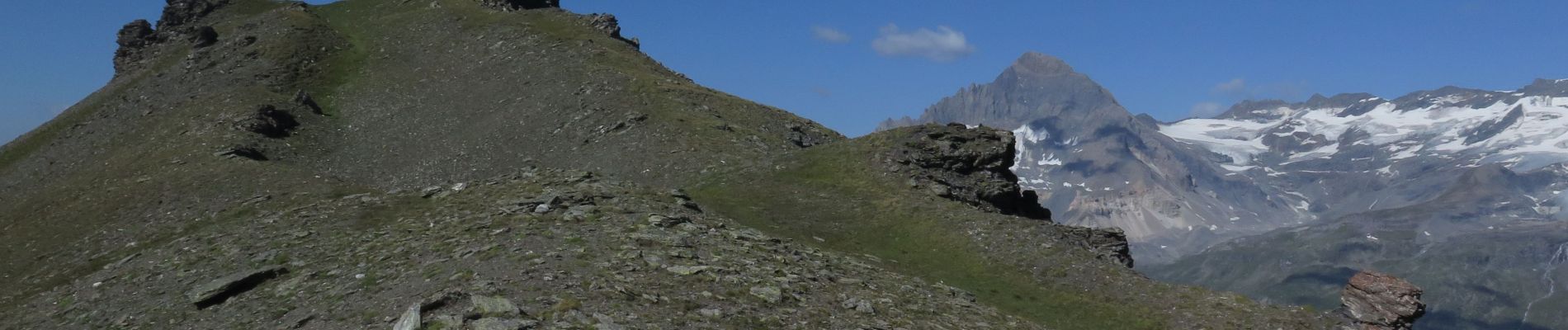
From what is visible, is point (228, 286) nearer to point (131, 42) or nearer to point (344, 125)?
point (344, 125)

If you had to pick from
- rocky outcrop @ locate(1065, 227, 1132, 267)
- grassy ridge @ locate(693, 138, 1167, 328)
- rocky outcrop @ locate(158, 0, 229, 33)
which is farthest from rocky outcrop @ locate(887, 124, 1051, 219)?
rocky outcrop @ locate(158, 0, 229, 33)

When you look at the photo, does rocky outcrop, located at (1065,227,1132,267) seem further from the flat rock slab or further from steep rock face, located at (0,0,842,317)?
the flat rock slab

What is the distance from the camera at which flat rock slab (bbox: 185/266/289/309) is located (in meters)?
31.6

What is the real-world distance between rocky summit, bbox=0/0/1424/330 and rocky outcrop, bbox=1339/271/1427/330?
18 centimetres

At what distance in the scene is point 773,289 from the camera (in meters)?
30.3

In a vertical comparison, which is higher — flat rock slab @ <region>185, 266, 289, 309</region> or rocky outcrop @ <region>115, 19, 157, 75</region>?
rocky outcrop @ <region>115, 19, 157, 75</region>

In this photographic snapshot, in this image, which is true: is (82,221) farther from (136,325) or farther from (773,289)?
(773,289)

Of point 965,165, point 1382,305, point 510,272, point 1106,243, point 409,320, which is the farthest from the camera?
point 965,165

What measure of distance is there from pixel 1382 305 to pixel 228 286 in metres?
41.5

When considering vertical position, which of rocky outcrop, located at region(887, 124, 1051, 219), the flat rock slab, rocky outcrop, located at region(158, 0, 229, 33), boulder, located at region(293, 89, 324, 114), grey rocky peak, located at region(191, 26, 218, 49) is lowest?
the flat rock slab

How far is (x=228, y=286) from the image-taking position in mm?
31875

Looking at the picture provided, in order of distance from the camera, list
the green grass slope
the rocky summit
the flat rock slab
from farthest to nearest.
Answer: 1. the green grass slope
2. the flat rock slab
3. the rocky summit

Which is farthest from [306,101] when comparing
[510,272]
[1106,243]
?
[510,272]

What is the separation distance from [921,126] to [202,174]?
39.7 metres
